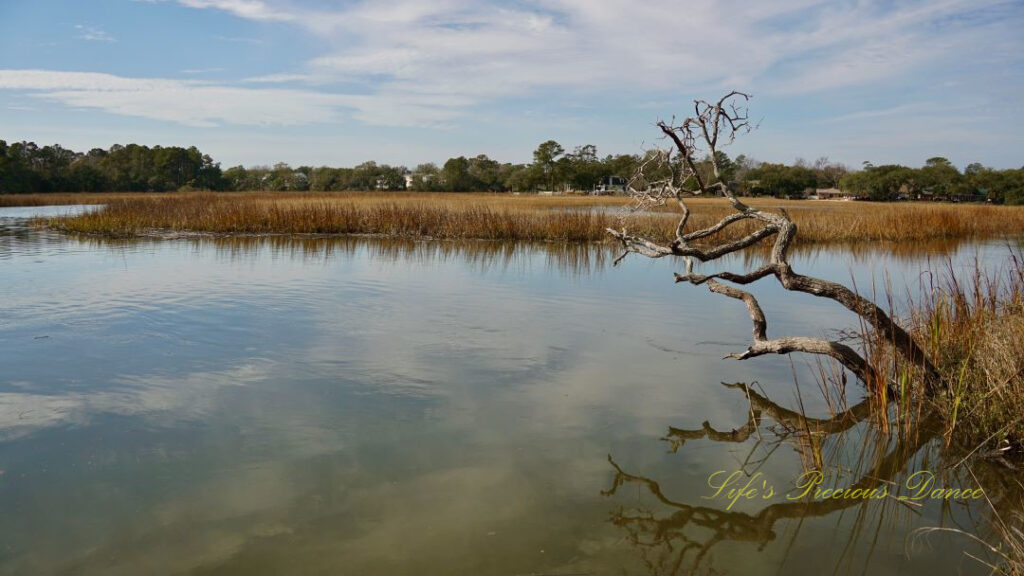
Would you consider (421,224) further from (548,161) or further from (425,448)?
(548,161)

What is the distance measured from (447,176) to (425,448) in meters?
68.2

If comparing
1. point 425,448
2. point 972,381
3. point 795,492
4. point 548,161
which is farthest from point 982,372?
point 548,161

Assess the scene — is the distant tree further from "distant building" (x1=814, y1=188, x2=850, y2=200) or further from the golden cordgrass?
the golden cordgrass

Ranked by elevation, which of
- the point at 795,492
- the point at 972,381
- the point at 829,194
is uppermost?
the point at 829,194

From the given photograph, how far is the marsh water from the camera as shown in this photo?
11.3 feet

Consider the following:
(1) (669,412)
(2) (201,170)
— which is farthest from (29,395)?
(2) (201,170)

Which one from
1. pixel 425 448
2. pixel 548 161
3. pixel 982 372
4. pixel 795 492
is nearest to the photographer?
pixel 795 492

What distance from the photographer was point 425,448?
4.59 metres

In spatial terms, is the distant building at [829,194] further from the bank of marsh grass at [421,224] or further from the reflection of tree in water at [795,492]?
the reflection of tree in water at [795,492]

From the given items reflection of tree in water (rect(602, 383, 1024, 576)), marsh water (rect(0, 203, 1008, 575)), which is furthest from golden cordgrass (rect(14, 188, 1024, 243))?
reflection of tree in water (rect(602, 383, 1024, 576))

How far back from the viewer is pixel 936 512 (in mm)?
3936

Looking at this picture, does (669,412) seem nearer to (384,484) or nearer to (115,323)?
(384,484)

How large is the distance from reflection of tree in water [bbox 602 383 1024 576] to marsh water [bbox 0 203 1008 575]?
0.06 ft

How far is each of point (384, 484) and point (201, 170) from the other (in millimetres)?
76154
